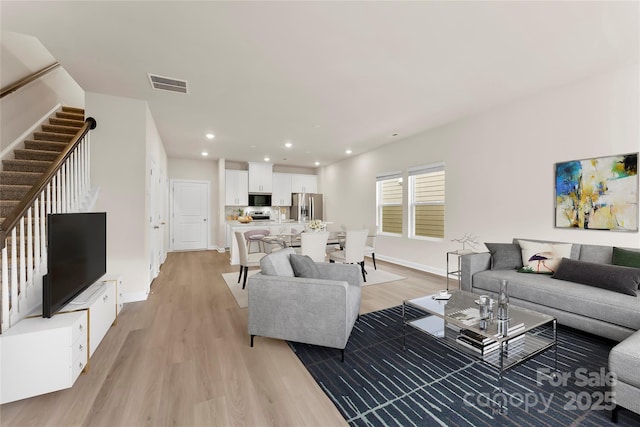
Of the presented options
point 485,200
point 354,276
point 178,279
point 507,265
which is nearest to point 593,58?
point 485,200

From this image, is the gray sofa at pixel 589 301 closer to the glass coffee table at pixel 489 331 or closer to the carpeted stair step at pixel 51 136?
the glass coffee table at pixel 489 331

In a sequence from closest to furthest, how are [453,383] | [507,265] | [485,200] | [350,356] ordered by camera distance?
[453,383]
[350,356]
[507,265]
[485,200]

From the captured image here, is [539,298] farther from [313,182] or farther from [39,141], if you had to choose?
[313,182]

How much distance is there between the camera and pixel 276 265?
8.08ft

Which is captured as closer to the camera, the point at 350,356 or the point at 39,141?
the point at 350,356

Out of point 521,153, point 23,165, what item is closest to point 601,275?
point 521,153

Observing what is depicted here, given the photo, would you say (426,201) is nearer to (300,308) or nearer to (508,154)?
(508,154)

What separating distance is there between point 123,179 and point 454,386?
4.23 metres

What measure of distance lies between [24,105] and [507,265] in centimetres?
673

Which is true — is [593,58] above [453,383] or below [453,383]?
above

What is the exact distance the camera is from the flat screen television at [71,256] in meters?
1.89

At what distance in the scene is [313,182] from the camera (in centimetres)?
908

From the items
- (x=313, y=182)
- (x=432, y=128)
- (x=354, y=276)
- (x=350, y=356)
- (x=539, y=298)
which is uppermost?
(x=432, y=128)

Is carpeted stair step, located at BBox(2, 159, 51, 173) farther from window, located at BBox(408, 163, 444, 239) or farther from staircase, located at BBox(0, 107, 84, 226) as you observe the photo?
window, located at BBox(408, 163, 444, 239)
